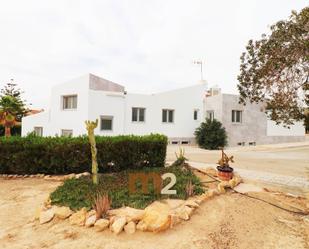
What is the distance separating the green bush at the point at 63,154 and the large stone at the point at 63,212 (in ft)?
12.2

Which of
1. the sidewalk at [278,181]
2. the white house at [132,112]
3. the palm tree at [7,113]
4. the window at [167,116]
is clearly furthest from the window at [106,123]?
the sidewalk at [278,181]

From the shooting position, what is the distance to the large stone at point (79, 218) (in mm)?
5123

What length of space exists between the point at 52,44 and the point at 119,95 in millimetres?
7298

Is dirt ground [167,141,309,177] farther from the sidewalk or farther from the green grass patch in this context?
the green grass patch

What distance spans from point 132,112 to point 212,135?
7583 millimetres

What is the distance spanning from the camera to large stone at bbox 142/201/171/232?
4.79m

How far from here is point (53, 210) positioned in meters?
5.61

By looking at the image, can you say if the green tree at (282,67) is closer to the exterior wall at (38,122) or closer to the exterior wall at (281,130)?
the exterior wall at (38,122)

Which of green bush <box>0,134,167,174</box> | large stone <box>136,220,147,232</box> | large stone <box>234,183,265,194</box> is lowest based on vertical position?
large stone <box>136,220,147,232</box>

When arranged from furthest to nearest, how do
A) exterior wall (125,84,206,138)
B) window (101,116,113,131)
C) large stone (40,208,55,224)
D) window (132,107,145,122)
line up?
window (132,107,145,122), exterior wall (125,84,206,138), window (101,116,113,131), large stone (40,208,55,224)

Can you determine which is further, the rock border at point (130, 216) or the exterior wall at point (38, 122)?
the exterior wall at point (38, 122)

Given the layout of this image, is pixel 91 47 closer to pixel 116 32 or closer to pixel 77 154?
pixel 116 32

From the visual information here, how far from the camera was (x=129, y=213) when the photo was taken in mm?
5230

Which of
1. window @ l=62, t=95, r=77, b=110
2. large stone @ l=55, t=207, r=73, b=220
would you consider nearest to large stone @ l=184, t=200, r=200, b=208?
large stone @ l=55, t=207, r=73, b=220
